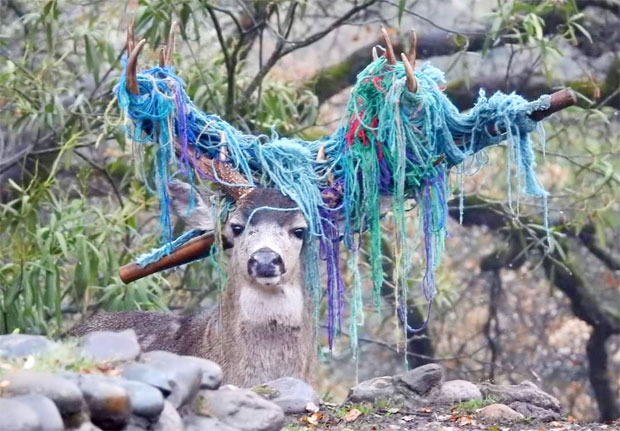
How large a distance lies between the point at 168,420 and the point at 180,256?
2.70 metres

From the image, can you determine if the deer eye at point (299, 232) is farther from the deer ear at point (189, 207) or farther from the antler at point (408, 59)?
the antler at point (408, 59)

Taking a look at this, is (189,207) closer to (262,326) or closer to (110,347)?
(262,326)

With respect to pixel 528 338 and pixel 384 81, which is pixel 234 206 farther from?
pixel 528 338

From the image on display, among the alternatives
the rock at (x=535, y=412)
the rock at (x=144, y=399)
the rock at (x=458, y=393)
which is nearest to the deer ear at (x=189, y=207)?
the rock at (x=458, y=393)

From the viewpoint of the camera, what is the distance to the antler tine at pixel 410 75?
263 inches

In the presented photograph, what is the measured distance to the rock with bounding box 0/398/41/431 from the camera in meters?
4.33

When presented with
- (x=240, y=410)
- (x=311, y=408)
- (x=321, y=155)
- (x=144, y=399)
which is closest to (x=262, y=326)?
(x=311, y=408)

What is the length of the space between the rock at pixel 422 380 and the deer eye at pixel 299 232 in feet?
2.90

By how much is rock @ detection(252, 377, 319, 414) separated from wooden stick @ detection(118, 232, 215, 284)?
1165 millimetres

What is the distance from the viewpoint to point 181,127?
7.13m

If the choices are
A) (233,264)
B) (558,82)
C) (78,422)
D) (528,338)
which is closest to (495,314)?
(528,338)

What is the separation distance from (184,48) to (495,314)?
187 inches

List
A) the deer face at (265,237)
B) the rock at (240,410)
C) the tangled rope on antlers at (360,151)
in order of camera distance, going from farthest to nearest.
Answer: the tangled rope on antlers at (360,151)
the deer face at (265,237)
the rock at (240,410)

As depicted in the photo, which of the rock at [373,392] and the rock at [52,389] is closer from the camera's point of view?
the rock at [52,389]
